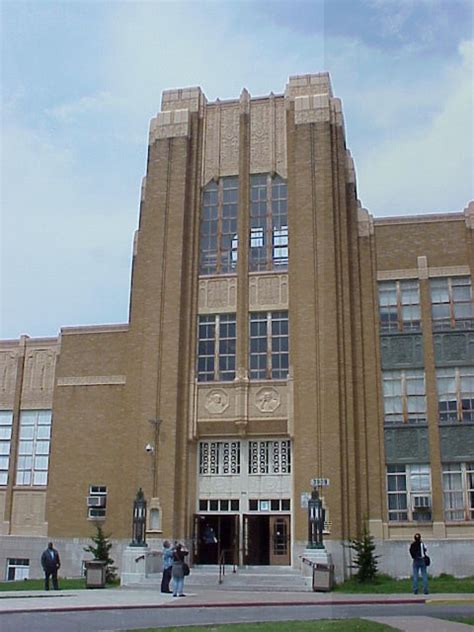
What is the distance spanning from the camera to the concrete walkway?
1873 centimetres

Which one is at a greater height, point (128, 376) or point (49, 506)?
point (128, 376)

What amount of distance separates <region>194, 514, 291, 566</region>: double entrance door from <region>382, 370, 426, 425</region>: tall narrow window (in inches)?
231

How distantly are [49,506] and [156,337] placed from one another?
841 centimetres

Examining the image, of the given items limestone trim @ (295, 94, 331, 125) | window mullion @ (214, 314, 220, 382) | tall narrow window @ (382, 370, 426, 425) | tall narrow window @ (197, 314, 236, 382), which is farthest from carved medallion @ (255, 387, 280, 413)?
limestone trim @ (295, 94, 331, 125)

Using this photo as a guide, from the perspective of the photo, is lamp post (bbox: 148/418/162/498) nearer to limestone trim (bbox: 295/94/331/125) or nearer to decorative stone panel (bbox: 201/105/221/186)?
decorative stone panel (bbox: 201/105/221/186)

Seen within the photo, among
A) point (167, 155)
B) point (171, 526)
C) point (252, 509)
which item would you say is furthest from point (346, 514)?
point (167, 155)

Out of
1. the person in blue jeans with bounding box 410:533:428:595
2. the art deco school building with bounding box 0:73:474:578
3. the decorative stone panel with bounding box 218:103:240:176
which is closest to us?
the person in blue jeans with bounding box 410:533:428:595

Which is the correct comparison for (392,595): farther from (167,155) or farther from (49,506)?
(167,155)

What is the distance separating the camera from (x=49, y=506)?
33625mm

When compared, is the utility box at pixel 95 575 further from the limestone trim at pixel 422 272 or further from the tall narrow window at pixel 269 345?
the limestone trim at pixel 422 272

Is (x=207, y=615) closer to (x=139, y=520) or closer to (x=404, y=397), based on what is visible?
(x=139, y=520)

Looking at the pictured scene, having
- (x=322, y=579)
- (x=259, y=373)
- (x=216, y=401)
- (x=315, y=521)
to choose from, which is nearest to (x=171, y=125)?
(x=259, y=373)

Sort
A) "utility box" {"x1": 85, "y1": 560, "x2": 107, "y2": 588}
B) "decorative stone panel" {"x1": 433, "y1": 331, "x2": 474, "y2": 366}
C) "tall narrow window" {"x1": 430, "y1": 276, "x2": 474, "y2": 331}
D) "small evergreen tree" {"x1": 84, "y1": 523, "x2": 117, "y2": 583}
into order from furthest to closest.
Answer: "tall narrow window" {"x1": 430, "y1": 276, "x2": 474, "y2": 331} < "decorative stone panel" {"x1": 433, "y1": 331, "x2": 474, "y2": 366} < "small evergreen tree" {"x1": 84, "y1": 523, "x2": 117, "y2": 583} < "utility box" {"x1": 85, "y1": 560, "x2": 107, "y2": 588}

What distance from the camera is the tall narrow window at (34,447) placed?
115 feet
